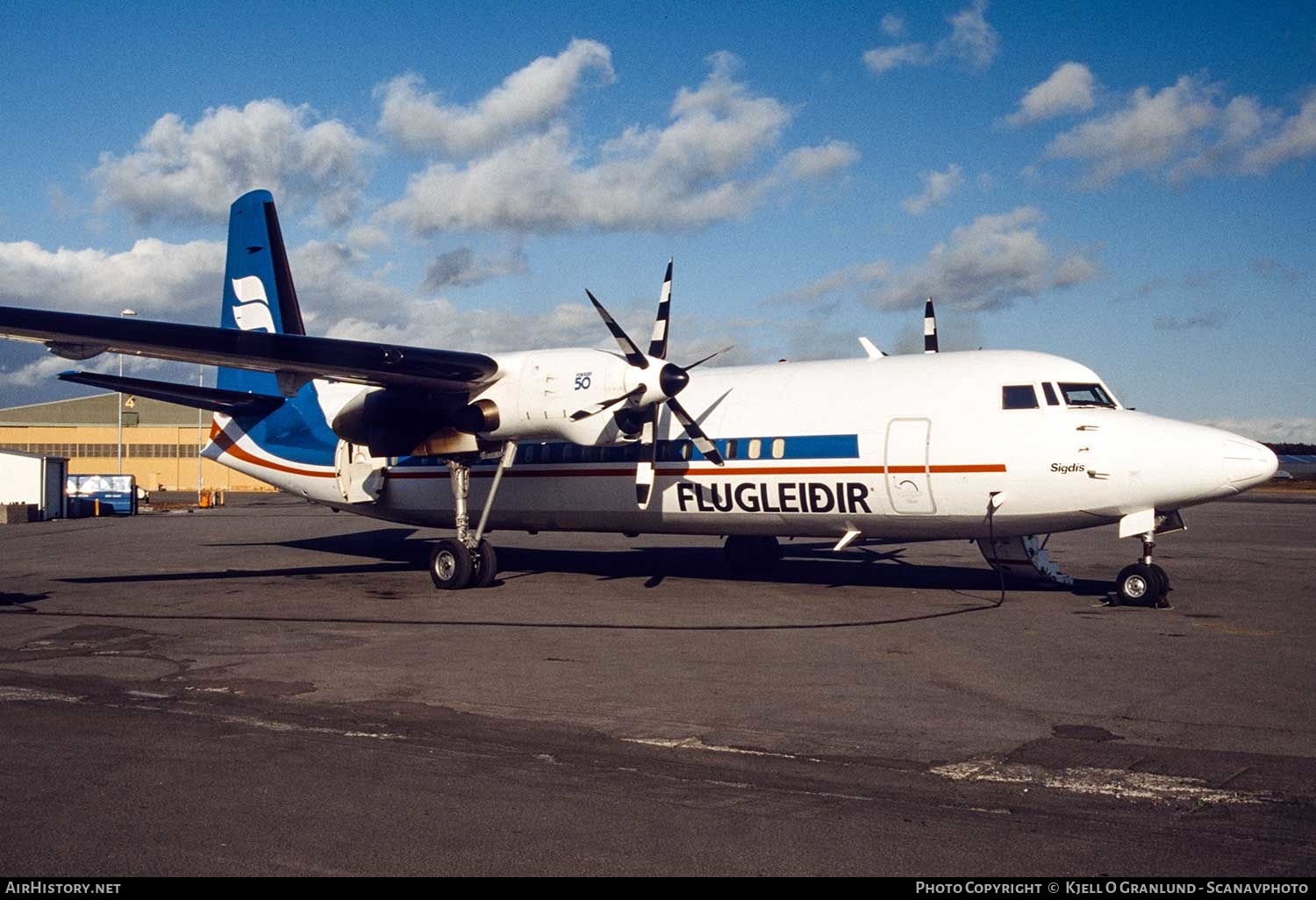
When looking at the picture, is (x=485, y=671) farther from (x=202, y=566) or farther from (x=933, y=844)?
(x=202, y=566)

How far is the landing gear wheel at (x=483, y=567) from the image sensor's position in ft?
63.5

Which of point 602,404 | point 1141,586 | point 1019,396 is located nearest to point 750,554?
point 602,404

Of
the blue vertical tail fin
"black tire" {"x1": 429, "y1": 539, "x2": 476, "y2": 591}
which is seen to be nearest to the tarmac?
"black tire" {"x1": 429, "y1": 539, "x2": 476, "y2": 591}

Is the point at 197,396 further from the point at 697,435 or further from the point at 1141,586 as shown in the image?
the point at 1141,586

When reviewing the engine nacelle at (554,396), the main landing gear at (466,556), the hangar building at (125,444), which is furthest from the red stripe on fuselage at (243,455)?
the hangar building at (125,444)

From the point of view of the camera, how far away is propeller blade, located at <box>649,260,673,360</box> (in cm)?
1855

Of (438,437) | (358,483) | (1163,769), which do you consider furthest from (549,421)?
(1163,769)

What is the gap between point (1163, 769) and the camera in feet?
24.7

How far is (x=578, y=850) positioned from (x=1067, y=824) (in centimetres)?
283

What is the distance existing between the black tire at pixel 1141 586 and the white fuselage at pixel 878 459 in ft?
2.80

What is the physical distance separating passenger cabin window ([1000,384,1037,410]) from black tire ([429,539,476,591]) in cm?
937

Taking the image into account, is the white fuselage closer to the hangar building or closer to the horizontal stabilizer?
the horizontal stabilizer

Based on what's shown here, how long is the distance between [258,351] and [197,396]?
7.72m

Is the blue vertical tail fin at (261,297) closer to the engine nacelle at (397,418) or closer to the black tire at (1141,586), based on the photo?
the engine nacelle at (397,418)
